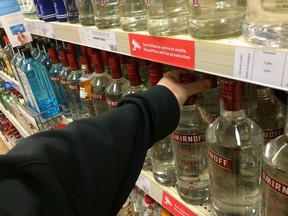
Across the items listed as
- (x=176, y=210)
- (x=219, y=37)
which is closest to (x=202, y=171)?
(x=176, y=210)

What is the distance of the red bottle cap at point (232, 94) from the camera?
1.63 feet

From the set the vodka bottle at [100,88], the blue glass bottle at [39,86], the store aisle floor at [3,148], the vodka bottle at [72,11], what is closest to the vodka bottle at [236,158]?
the vodka bottle at [100,88]

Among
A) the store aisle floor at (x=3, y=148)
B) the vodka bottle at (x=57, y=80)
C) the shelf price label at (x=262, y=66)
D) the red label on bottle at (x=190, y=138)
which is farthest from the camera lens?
the store aisle floor at (x=3, y=148)

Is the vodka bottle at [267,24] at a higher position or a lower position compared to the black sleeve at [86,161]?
higher

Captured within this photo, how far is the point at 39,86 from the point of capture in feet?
4.61

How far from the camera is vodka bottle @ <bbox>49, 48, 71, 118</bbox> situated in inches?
50.0

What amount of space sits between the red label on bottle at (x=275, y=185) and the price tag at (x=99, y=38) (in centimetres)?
46

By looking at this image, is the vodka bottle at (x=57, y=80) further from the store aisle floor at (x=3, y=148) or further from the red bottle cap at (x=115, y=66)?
the store aisle floor at (x=3, y=148)

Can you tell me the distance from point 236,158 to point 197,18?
0.29m

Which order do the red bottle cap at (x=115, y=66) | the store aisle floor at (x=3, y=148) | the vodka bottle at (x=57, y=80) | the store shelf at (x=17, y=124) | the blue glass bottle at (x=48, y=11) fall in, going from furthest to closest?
the store aisle floor at (x=3, y=148), the store shelf at (x=17, y=124), the vodka bottle at (x=57, y=80), the blue glass bottle at (x=48, y=11), the red bottle cap at (x=115, y=66)

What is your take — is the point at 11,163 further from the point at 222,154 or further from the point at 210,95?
the point at 210,95

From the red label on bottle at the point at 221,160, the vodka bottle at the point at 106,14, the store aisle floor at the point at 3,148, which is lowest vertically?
the store aisle floor at the point at 3,148

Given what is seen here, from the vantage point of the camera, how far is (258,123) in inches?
24.9

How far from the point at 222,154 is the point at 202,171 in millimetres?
211
